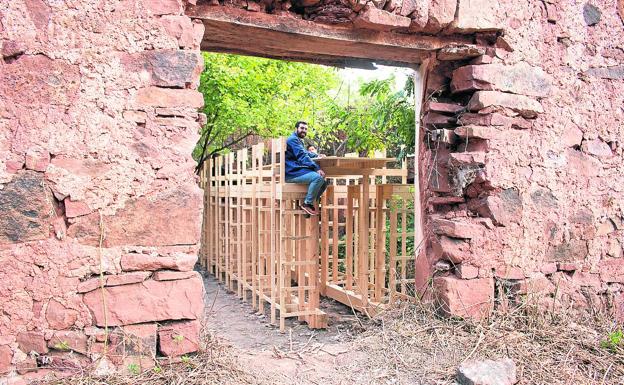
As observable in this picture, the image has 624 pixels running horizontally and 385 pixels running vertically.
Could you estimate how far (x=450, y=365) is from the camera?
3.38 m

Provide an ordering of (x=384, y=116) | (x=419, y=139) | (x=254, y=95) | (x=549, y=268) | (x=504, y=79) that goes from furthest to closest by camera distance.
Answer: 1. (x=254, y=95)
2. (x=384, y=116)
3. (x=419, y=139)
4. (x=549, y=268)
5. (x=504, y=79)

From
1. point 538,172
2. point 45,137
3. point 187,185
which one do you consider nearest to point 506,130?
point 538,172

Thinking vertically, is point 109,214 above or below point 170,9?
below

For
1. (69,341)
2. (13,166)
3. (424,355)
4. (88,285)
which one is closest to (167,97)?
(13,166)

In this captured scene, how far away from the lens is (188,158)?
10.2 ft

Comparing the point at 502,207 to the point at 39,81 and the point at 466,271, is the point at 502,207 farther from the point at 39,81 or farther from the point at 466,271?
the point at 39,81

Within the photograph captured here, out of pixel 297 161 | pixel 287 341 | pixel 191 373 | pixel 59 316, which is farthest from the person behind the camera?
pixel 297 161

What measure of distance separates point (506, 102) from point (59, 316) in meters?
3.22

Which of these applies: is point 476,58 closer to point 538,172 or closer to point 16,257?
point 538,172

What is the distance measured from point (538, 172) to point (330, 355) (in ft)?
6.75

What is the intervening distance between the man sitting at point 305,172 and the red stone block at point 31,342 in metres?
3.10

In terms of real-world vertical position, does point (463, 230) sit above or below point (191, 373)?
above

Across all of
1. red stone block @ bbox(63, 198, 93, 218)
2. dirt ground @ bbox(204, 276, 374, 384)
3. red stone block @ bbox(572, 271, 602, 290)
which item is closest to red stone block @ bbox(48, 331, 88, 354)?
red stone block @ bbox(63, 198, 93, 218)

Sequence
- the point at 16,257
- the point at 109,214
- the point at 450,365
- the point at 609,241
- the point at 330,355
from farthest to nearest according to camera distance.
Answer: the point at 609,241 < the point at 330,355 < the point at 450,365 < the point at 109,214 < the point at 16,257
